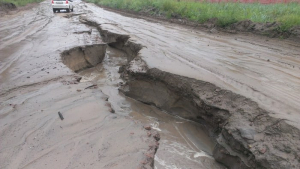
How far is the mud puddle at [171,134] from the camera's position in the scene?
2929 mm

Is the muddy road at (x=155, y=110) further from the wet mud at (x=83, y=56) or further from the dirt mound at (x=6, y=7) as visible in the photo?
the dirt mound at (x=6, y=7)

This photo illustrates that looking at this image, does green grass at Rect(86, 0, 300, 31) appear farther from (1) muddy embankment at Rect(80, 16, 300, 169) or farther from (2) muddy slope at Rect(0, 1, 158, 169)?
(2) muddy slope at Rect(0, 1, 158, 169)

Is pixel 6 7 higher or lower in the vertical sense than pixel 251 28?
lower

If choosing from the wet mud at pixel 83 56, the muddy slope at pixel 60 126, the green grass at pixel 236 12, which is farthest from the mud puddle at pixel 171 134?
the green grass at pixel 236 12

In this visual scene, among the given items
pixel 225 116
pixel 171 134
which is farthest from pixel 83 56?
pixel 225 116

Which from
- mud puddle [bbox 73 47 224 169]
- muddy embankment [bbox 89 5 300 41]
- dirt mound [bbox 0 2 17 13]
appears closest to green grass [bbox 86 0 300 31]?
muddy embankment [bbox 89 5 300 41]

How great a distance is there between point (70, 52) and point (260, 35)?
6.56 m

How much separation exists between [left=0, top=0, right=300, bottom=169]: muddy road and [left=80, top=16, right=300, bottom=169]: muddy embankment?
1 cm

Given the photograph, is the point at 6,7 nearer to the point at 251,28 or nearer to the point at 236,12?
the point at 236,12

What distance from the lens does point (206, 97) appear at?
3.38m

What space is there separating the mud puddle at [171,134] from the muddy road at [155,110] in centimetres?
1

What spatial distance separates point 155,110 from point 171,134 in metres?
0.79

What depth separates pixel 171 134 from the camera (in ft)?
11.6

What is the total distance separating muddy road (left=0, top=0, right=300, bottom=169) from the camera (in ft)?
8.02
